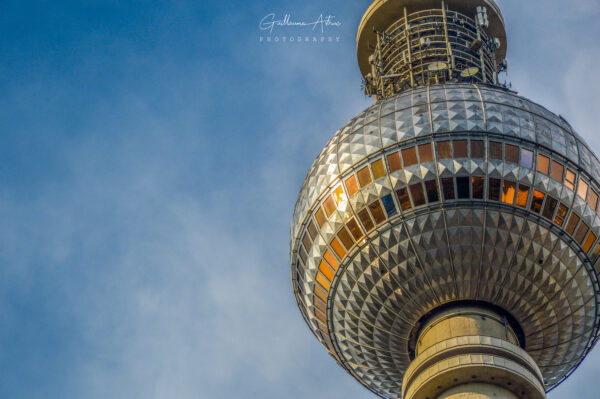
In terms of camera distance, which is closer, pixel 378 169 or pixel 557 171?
pixel 557 171

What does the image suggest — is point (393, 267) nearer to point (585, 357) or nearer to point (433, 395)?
point (433, 395)

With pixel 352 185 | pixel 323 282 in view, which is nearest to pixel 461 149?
pixel 352 185

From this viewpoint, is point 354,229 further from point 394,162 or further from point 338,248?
point 394,162

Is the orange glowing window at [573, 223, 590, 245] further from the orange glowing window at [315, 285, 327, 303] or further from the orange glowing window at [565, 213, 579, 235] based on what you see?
the orange glowing window at [315, 285, 327, 303]

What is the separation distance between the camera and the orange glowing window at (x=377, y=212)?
40122mm

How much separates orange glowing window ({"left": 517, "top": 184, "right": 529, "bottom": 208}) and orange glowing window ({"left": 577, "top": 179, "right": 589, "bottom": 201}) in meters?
2.97

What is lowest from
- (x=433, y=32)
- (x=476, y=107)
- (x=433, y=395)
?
(x=433, y=395)

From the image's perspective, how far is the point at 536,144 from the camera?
4103cm

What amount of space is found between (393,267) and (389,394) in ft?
36.5

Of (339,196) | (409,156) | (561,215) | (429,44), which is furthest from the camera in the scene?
(429,44)

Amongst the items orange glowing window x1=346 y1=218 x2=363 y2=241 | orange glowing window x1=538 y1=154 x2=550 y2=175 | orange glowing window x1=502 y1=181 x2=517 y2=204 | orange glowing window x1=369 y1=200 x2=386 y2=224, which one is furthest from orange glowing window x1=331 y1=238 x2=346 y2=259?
orange glowing window x1=538 y1=154 x2=550 y2=175

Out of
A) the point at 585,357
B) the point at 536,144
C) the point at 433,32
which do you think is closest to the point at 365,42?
the point at 433,32

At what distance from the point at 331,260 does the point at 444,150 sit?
7.65 m

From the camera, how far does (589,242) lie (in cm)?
4044
